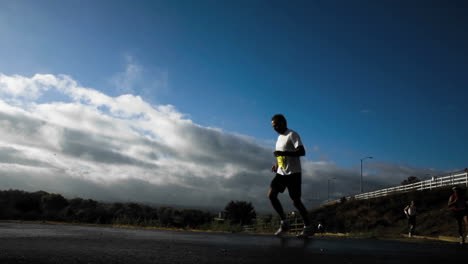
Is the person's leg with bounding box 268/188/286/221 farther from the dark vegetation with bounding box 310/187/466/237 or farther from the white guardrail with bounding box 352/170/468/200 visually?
the white guardrail with bounding box 352/170/468/200

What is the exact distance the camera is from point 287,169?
6.37 metres

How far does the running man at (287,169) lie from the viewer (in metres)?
6.35

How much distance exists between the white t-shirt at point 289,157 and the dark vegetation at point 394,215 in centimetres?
2088

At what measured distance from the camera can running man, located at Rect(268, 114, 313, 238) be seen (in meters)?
6.35

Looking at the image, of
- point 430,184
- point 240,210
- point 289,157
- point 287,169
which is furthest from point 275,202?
point 240,210

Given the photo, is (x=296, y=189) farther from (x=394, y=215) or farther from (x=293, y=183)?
(x=394, y=215)

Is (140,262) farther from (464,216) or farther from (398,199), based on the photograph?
(398,199)

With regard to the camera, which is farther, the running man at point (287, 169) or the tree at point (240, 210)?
the tree at point (240, 210)

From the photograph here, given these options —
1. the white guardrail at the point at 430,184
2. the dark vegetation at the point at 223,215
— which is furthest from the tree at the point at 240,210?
the white guardrail at the point at 430,184

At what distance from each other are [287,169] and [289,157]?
0.22m

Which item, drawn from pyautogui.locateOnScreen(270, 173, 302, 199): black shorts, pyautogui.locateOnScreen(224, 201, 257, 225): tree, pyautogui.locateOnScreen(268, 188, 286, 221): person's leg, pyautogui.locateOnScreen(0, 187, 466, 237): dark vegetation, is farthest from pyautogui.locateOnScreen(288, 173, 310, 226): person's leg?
pyautogui.locateOnScreen(224, 201, 257, 225): tree

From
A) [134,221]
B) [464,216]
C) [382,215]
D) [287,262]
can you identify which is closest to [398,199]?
[382,215]

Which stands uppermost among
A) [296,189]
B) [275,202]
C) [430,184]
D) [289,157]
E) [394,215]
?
[430,184]

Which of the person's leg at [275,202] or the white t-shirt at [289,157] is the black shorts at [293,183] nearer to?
the white t-shirt at [289,157]
